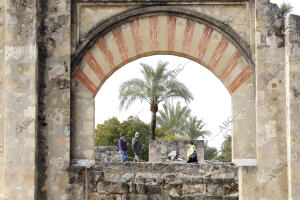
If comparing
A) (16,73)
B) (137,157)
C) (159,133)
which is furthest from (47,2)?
(159,133)

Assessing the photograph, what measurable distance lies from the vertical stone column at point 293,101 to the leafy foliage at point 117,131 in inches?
710

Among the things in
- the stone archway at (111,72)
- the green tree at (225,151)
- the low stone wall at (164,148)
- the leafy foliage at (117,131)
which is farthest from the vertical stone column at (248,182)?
the green tree at (225,151)

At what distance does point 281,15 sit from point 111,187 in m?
4.03

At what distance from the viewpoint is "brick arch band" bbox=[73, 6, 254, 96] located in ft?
25.7

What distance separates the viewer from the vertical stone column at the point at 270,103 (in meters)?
7.48

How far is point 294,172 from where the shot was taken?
7.32 meters

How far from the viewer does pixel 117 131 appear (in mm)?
25703

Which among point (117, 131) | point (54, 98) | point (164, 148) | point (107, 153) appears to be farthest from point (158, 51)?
point (117, 131)

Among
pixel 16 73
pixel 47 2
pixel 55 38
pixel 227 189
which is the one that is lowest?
pixel 227 189

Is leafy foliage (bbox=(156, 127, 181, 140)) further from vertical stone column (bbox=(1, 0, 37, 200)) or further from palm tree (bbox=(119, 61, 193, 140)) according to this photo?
vertical stone column (bbox=(1, 0, 37, 200))

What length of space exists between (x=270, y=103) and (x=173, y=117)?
55.1ft

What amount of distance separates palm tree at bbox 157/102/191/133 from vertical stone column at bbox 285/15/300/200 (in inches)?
639

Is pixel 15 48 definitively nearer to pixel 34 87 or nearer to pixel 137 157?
pixel 34 87

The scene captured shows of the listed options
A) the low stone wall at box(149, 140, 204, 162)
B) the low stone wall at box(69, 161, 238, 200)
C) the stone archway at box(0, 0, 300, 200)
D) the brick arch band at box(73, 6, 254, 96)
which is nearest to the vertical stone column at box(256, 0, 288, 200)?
the stone archway at box(0, 0, 300, 200)
